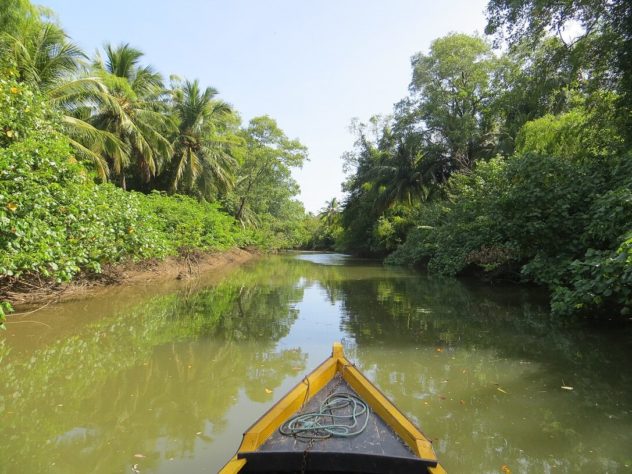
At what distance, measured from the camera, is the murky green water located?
10.6 ft

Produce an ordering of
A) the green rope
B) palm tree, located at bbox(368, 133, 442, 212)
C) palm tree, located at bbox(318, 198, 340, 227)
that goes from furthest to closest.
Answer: palm tree, located at bbox(318, 198, 340, 227) → palm tree, located at bbox(368, 133, 442, 212) → the green rope

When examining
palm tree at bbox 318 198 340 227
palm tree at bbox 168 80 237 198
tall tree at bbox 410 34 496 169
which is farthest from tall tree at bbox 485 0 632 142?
palm tree at bbox 318 198 340 227

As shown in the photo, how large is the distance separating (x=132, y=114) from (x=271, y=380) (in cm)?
1765

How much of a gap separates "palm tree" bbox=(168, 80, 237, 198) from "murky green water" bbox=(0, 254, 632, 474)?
14208 millimetres

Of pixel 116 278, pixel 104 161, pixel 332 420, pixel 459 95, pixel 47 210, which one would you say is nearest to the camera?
pixel 332 420

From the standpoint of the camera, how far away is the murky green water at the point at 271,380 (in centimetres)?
322

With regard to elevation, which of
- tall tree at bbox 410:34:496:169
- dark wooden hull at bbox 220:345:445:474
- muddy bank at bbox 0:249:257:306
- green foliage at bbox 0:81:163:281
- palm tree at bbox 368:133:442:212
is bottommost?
dark wooden hull at bbox 220:345:445:474

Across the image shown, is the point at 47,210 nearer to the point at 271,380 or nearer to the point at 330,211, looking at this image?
the point at 271,380

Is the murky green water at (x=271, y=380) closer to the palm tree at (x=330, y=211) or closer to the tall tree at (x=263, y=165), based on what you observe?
the tall tree at (x=263, y=165)

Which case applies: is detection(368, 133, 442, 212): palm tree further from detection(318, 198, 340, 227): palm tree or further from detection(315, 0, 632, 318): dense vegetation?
detection(318, 198, 340, 227): palm tree

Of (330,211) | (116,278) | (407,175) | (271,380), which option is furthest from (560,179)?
(330,211)

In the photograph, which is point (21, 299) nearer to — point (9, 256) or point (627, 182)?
point (9, 256)

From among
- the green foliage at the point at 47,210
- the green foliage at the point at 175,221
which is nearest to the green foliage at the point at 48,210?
the green foliage at the point at 47,210

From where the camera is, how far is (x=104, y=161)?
16.3 metres
